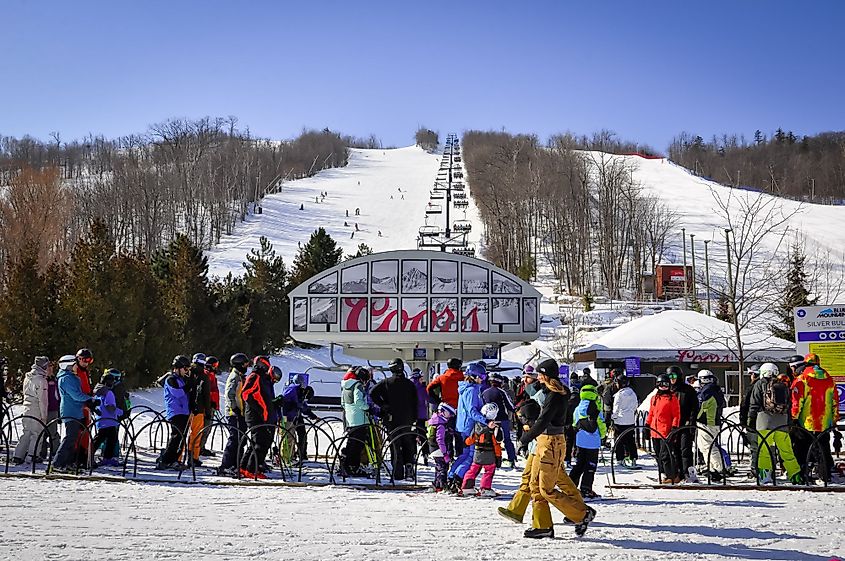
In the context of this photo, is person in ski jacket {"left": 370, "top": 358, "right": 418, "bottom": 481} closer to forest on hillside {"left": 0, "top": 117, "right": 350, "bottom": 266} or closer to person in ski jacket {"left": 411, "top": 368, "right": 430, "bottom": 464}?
person in ski jacket {"left": 411, "top": 368, "right": 430, "bottom": 464}

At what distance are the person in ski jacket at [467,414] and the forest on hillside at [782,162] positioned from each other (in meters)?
103

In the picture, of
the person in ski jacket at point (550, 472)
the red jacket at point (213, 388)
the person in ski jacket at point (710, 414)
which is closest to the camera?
the person in ski jacket at point (550, 472)

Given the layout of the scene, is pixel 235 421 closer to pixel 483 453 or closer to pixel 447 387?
pixel 447 387

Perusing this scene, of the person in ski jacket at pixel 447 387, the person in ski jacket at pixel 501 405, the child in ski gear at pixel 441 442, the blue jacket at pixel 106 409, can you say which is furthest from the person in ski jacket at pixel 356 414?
the blue jacket at pixel 106 409

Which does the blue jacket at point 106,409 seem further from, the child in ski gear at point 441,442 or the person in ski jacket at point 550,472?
the person in ski jacket at point 550,472

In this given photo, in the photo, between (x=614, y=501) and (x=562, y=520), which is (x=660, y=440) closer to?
(x=614, y=501)

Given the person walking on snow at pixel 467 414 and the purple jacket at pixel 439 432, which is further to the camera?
the purple jacket at pixel 439 432

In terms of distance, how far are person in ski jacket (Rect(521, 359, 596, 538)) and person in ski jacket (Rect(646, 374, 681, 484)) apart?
418 cm

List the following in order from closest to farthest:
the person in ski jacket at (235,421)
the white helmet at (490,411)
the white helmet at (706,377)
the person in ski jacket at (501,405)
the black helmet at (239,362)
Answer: the white helmet at (490,411) < the person in ski jacket at (501,405) < the person in ski jacket at (235,421) < the black helmet at (239,362) < the white helmet at (706,377)

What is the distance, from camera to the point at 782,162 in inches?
5177

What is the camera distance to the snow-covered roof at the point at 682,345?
1104 inches

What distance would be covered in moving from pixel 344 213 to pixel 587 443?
287 ft

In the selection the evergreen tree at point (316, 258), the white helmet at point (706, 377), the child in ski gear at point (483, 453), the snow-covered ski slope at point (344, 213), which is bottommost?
the child in ski gear at point (483, 453)

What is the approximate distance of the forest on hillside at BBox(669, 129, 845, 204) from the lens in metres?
117
